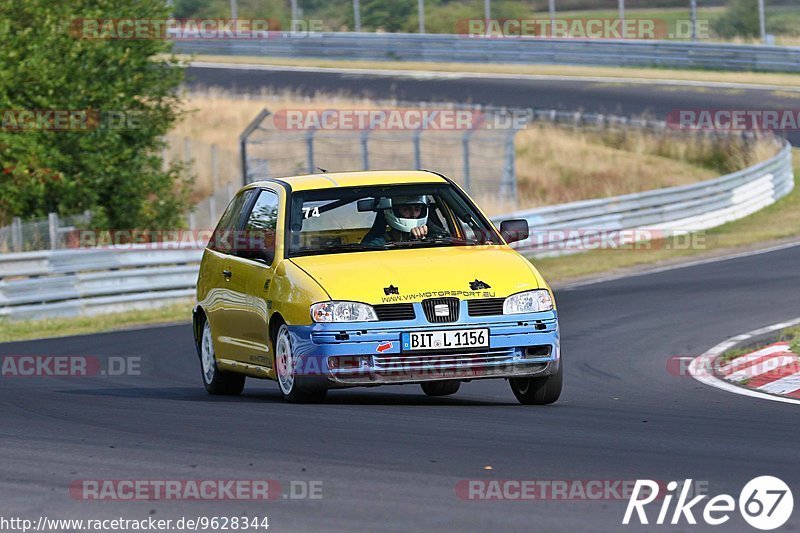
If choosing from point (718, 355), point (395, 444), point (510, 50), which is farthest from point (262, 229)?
point (510, 50)

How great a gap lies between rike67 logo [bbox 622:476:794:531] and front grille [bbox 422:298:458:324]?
3.01 metres

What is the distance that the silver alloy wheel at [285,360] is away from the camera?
9.54m

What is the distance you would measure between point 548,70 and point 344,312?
39456 mm

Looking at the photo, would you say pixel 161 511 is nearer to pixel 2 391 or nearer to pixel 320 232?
pixel 320 232

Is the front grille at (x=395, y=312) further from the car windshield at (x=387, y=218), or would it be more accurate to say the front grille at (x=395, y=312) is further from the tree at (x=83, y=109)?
the tree at (x=83, y=109)

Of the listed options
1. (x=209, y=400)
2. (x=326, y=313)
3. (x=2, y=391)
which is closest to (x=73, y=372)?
(x=2, y=391)

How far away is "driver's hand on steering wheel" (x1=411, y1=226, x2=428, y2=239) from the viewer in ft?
33.7

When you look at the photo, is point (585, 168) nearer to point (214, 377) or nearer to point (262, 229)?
point (214, 377)

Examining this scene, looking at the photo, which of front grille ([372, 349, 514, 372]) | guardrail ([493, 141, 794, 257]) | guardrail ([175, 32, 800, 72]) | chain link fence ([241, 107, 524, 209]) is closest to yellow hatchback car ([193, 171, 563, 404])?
front grille ([372, 349, 514, 372])

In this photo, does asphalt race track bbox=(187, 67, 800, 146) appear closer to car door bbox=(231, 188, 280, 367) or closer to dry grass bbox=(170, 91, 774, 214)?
dry grass bbox=(170, 91, 774, 214)

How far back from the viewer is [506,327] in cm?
930

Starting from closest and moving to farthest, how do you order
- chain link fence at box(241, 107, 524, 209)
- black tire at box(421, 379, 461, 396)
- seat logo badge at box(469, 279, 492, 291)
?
seat logo badge at box(469, 279, 492, 291) → black tire at box(421, 379, 461, 396) → chain link fence at box(241, 107, 524, 209)

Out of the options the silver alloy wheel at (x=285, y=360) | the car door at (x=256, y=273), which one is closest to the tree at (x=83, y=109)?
the car door at (x=256, y=273)

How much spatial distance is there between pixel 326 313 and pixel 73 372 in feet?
18.9
